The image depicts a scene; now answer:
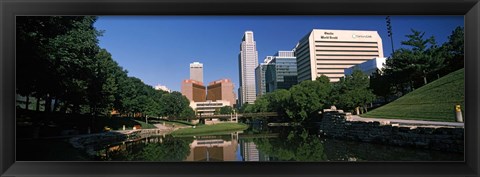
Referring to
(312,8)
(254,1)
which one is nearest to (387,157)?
(312,8)

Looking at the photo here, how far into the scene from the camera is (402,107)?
4.87m

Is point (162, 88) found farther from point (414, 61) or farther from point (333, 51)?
point (414, 61)

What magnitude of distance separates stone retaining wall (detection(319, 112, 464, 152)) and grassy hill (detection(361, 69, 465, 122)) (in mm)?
178

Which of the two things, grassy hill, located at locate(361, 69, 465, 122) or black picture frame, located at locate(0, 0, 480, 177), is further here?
grassy hill, located at locate(361, 69, 465, 122)

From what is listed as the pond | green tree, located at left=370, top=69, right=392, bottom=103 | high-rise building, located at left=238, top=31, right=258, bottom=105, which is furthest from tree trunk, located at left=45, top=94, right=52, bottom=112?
green tree, located at left=370, top=69, right=392, bottom=103

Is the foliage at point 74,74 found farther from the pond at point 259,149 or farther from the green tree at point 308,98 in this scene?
the green tree at point 308,98

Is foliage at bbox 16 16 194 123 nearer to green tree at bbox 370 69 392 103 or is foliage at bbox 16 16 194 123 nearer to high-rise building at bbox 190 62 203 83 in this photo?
high-rise building at bbox 190 62 203 83

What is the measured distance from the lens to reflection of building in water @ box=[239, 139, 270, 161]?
3.88 metres

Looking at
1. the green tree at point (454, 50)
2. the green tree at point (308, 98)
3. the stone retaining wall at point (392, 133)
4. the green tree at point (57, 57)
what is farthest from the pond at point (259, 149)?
the green tree at point (57, 57)

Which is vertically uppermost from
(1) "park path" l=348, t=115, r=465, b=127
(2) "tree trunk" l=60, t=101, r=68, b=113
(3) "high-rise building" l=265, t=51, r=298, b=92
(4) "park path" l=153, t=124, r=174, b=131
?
(3) "high-rise building" l=265, t=51, r=298, b=92

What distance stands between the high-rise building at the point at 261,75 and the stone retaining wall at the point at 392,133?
176 centimetres

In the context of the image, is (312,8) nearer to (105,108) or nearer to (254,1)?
(254,1)

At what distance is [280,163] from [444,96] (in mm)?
2474

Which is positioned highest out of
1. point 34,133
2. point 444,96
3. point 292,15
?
point 292,15
